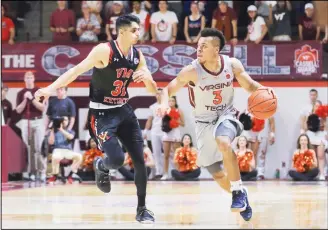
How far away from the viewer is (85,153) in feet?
59.4

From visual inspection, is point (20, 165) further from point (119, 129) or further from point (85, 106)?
point (119, 129)

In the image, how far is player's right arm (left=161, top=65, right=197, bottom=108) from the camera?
839 centimetres

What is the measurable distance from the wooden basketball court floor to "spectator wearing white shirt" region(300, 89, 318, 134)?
2.71 meters

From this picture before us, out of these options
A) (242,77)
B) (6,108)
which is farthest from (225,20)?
(242,77)

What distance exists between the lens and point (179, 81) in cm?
859

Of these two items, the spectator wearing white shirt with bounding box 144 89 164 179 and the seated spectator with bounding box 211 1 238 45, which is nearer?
the spectator wearing white shirt with bounding box 144 89 164 179

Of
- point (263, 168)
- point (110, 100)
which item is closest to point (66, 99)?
point (263, 168)

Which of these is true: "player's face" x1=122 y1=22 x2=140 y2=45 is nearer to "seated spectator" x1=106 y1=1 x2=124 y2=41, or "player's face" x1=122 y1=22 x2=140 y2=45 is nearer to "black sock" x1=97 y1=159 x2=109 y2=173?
"black sock" x1=97 y1=159 x2=109 y2=173

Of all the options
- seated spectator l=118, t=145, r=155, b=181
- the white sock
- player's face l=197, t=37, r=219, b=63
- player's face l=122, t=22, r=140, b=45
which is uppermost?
player's face l=122, t=22, r=140, b=45

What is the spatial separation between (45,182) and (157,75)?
369 centimetres

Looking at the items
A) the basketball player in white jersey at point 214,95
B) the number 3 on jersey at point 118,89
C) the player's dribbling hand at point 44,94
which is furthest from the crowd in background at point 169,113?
the player's dribbling hand at point 44,94

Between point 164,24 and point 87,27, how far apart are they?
1922 millimetres

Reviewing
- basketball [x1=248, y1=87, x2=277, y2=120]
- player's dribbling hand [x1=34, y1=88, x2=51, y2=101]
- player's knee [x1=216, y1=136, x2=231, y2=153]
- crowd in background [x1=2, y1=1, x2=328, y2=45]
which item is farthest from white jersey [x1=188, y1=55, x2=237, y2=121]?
crowd in background [x1=2, y1=1, x2=328, y2=45]

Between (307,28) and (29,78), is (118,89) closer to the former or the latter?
(29,78)
